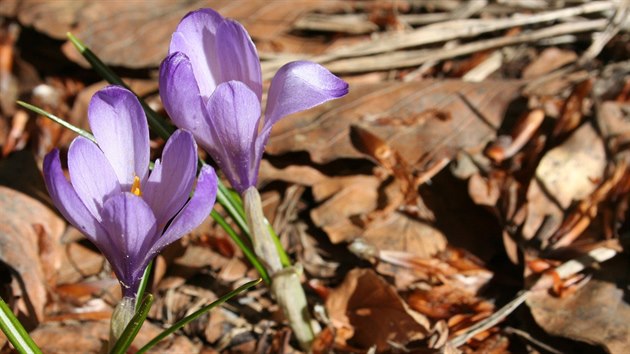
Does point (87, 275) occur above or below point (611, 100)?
below

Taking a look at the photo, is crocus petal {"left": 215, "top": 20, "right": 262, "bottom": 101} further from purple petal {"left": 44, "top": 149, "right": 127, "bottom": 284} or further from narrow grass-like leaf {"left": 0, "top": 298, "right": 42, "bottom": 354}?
narrow grass-like leaf {"left": 0, "top": 298, "right": 42, "bottom": 354}

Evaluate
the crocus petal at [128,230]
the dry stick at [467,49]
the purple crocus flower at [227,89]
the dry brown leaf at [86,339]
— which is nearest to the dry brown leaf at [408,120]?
the dry stick at [467,49]

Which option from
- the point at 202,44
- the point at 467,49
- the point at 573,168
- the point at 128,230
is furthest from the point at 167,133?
the point at 467,49

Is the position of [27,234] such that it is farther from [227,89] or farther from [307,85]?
[307,85]

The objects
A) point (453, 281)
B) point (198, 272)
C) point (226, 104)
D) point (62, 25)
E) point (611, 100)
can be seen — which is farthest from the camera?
point (62, 25)

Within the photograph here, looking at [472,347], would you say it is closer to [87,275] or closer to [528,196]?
[528,196]

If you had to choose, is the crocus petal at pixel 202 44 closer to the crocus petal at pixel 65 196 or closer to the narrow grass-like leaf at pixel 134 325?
the crocus petal at pixel 65 196

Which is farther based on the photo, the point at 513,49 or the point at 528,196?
the point at 513,49

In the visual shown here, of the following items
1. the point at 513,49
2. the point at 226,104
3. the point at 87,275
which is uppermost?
the point at 226,104

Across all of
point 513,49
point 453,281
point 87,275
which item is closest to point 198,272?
point 87,275
